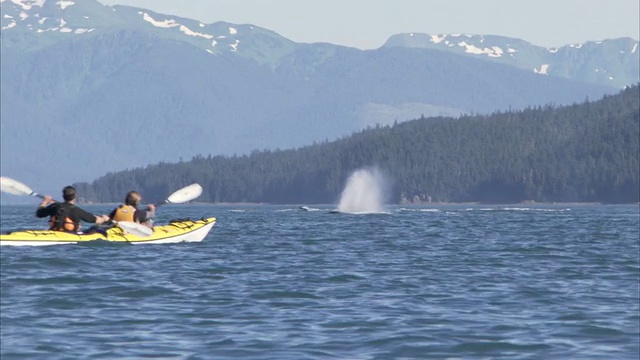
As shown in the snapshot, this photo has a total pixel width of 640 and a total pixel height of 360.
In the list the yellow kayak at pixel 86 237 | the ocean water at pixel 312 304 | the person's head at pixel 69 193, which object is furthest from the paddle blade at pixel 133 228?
the person's head at pixel 69 193

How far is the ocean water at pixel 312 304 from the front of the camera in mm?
28031

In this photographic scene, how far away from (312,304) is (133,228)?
77.0ft

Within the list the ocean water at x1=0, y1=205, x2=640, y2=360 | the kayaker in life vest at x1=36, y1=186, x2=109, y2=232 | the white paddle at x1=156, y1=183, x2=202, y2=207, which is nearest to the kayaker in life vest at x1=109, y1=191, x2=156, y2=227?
the kayaker in life vest at x1=36, y1=186, x2=109, y2=232

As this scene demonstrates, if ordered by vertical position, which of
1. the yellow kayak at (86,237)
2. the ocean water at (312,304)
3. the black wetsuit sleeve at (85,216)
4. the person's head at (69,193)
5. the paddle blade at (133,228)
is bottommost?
Answer: the ocean water at (312,304)

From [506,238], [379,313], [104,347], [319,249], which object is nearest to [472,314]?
[379,313]

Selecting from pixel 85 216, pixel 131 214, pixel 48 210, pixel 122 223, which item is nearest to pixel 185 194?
pixel 131 214

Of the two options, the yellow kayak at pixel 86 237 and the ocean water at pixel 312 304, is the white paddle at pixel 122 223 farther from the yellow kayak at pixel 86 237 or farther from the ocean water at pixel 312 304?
the ocean water at pixel 312 304

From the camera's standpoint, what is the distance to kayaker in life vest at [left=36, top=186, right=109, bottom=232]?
176 feet

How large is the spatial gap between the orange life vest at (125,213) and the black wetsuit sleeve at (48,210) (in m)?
3.04

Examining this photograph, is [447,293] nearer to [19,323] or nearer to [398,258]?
[19,323]

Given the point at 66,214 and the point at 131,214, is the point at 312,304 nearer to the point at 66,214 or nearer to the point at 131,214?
the point at 66,214

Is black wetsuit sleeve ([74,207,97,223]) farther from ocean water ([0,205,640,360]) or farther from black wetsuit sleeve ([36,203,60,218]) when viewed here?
ocean water ([0,205,640,360])

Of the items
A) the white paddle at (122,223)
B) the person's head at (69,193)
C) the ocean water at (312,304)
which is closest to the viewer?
the ocean water at (312,304)

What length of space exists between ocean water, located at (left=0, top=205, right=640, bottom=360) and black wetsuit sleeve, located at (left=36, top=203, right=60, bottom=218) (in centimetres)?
153
